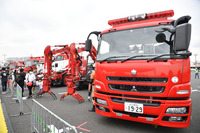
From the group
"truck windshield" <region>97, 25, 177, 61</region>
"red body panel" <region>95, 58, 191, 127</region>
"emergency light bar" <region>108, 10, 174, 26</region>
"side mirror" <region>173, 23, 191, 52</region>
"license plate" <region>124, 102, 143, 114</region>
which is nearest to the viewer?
"side mirror" <region>173, 23, 191, 52</region>

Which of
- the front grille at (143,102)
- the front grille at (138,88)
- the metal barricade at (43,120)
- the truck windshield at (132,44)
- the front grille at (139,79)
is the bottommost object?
the metal barricade at (43,120)

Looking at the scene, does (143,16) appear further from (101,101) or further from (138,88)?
(101,101)

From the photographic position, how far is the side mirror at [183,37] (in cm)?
269

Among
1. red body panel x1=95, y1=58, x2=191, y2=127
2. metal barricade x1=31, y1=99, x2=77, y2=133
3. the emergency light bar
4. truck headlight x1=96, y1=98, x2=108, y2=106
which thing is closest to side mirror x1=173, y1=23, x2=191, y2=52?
red body panel x1=95, y1=58, x2=191, y2=127

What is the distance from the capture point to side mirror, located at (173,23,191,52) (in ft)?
8.84

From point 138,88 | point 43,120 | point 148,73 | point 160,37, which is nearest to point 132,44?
point 160,37

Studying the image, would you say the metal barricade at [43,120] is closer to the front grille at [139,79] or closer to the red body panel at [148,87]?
the red body panel at [148,87]

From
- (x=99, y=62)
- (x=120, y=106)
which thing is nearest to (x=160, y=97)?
(x=120, y=106)

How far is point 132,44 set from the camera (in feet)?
12.2

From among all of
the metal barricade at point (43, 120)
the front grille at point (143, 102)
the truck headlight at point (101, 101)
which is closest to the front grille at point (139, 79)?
the front grille at point (143, 102)

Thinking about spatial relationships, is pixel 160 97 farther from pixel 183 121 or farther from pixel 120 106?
pixel 120 106

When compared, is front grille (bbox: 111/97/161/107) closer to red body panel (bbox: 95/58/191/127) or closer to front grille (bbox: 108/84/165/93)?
red body panel (bbox: 95/58/191/127)

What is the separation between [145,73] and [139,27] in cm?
132

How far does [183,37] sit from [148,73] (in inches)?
38.1
